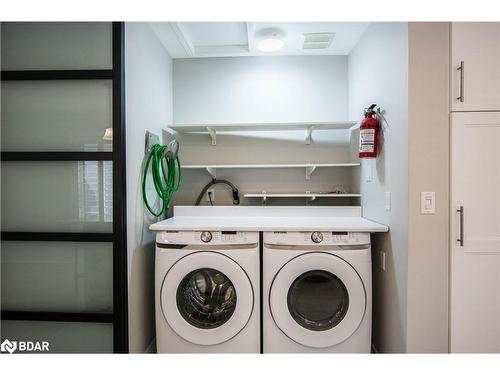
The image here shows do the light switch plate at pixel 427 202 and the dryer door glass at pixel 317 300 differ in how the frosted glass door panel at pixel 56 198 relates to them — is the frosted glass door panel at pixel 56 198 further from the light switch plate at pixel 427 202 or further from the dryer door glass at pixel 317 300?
the light switch plate at pixel 427 202

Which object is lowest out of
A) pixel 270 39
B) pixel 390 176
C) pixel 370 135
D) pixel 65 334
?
pixel 65 334

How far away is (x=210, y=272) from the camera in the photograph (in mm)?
1854

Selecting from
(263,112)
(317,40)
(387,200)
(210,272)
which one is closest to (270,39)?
(317,40)

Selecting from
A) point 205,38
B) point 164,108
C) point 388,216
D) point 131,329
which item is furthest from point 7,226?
point 388,216

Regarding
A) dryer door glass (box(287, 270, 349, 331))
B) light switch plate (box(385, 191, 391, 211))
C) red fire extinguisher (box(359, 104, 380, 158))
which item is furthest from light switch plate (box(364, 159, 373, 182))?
dryer door glass (box(287, 270, 349, 331))

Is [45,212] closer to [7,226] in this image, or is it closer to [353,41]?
[7,226]

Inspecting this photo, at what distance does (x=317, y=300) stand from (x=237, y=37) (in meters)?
2.13

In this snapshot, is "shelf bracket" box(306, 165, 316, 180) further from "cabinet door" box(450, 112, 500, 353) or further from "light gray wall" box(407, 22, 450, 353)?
"cabinet door" box(450, 112, 500, 353)

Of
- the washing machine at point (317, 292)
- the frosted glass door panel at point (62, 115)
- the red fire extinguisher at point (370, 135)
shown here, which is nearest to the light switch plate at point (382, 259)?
the washing machine at point (317, 292)

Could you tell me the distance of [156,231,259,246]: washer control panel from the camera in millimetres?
1812

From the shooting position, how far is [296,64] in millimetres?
2625

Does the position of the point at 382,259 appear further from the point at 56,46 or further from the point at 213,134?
the point at 56,46

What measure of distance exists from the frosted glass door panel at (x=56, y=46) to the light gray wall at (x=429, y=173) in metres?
1.77

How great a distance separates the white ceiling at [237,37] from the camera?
2.11m
